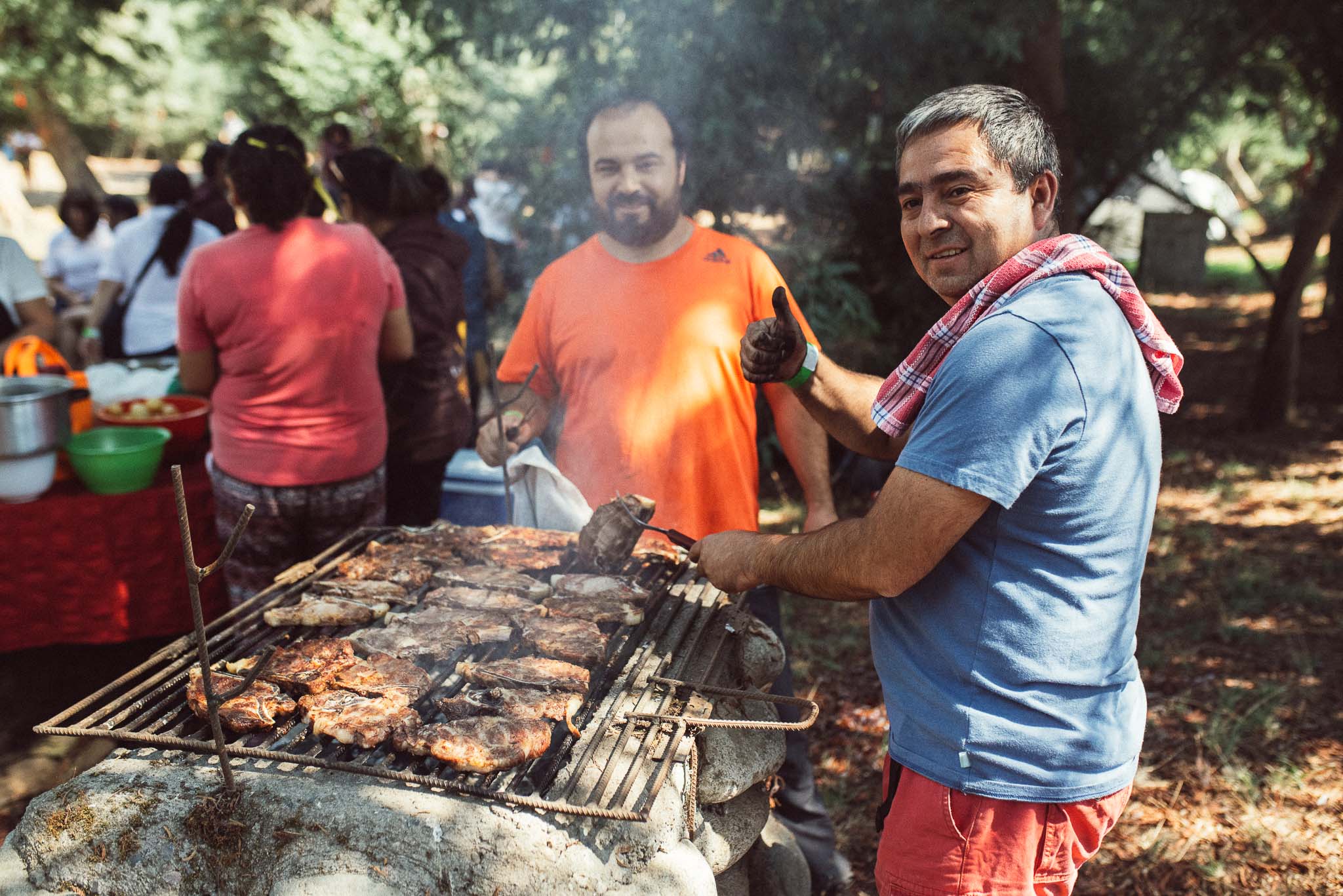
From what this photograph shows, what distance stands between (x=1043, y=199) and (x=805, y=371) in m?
0.94

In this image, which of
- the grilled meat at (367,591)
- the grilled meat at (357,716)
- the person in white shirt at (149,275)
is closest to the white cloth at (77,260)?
the person in white shirt at (149,275)

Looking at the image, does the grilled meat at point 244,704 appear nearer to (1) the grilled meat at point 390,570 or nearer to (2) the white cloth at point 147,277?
(1) the grilled meat at point 390,570

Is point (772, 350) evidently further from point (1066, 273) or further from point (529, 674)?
point (529, 674)

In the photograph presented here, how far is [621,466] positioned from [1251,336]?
1394 centimetres

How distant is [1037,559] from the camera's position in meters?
1.88

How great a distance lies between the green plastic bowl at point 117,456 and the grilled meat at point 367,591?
1.87m

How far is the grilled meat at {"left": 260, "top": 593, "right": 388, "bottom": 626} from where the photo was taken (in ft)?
9.04

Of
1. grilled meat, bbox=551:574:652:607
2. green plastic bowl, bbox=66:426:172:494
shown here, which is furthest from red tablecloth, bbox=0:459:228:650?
grilled meat, bbox=551:574:652:607

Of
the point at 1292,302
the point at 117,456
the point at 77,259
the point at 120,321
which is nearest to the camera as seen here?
the point at 117,456

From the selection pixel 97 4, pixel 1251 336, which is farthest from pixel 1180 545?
pixel 97 4

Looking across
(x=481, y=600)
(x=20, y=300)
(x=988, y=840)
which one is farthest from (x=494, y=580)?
(x=20, y=300)

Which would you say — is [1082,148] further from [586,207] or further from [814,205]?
[586,207]

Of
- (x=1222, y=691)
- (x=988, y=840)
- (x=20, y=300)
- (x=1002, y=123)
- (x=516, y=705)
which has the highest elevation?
(x=1002, y=123)

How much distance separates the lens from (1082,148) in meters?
9.64
